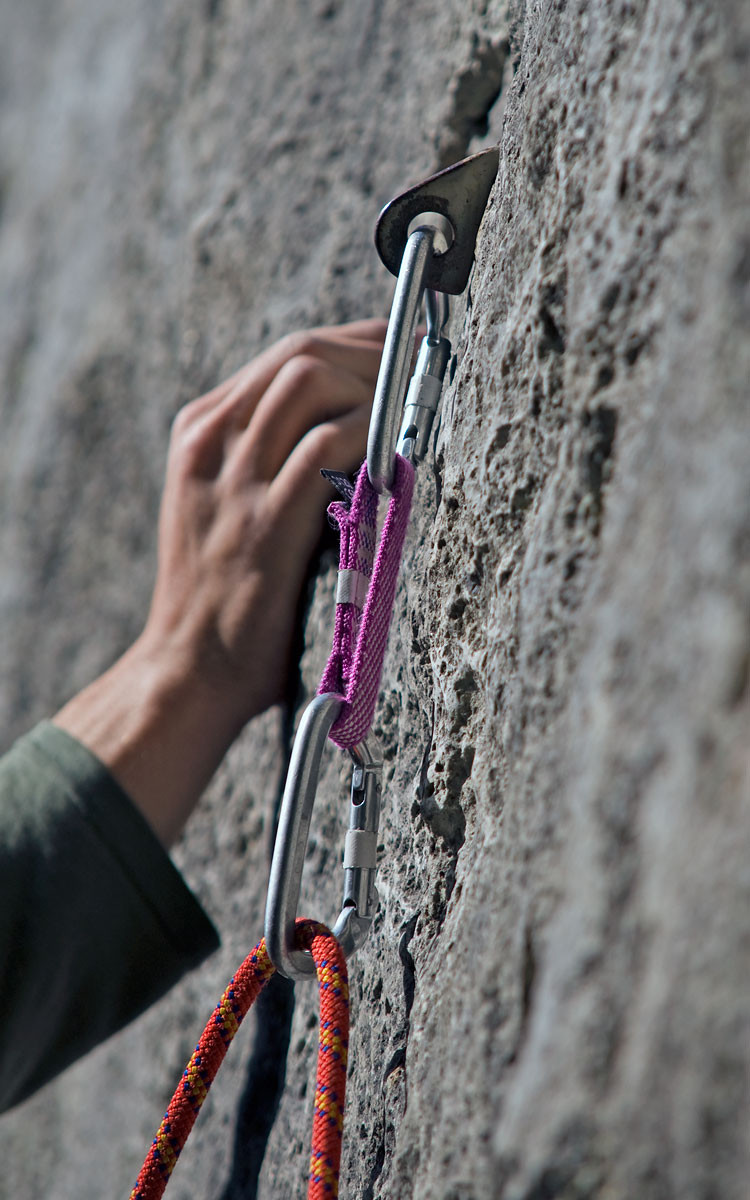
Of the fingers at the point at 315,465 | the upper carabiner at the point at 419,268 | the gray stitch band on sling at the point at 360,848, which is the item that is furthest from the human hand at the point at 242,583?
the gray stitch band on sling at the point at 360,848

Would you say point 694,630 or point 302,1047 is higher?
point 694,630

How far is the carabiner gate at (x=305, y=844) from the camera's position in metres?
0.46

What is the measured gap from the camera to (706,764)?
0.83 feet

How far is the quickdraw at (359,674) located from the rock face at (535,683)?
0.03 metres

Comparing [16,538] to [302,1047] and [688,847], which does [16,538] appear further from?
[688,847]

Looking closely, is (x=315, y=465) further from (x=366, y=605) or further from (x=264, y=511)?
(x=366, y=605)

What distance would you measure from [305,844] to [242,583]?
1.06 ft

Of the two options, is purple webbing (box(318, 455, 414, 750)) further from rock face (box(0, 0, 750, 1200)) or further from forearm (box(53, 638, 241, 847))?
forearm (box(53, 638, 241, 847))

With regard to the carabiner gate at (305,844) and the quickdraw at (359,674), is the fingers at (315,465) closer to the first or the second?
the quickdraw at (359,674)

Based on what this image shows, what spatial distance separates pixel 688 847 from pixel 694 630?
0.20 feet

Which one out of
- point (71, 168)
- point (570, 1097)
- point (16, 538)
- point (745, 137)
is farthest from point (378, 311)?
point (71, 168)

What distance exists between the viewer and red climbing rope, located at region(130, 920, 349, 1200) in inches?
16.8

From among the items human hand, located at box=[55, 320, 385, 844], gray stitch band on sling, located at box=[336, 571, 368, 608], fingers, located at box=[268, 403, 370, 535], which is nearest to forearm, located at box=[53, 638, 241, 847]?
human hand, located at box=[55, 320, 385, 844]

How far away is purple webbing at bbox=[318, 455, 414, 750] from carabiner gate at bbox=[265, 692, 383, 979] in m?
0.02
